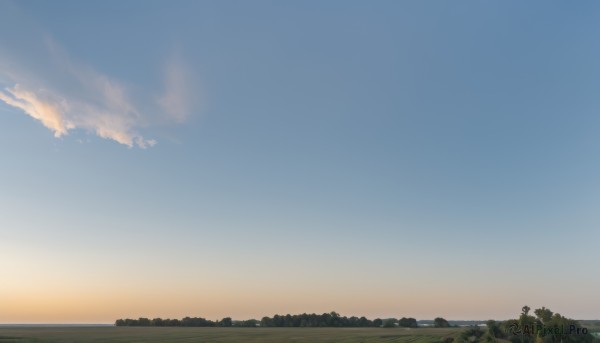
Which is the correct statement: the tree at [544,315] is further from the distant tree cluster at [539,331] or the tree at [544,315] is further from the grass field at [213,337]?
the grass field at [213,337]

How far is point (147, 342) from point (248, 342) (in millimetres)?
21756

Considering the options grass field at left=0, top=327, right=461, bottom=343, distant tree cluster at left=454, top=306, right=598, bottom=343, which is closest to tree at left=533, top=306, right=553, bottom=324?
distant tree cluster at left=454, top=306, right=598, bottom=343

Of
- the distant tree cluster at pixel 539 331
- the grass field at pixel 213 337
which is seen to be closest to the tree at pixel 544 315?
the distant tree cluster at pixel 539 331

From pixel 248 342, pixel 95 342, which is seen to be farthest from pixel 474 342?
pixel 95 342

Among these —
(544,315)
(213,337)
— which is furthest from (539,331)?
(213,337)

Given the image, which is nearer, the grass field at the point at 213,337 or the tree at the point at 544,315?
the tree at the point at 544,315

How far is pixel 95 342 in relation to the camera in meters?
93.5

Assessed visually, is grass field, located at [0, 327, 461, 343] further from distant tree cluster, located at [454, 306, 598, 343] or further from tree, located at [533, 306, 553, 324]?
tree, located at [533, 306, 553, 324]

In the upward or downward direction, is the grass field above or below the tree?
below

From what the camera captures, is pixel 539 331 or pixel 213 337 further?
pixel 213 337

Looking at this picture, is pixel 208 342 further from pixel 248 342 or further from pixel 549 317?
pixel 549 317

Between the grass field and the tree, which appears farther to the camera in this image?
the grass field

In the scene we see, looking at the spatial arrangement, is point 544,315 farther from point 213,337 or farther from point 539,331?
point 213,337

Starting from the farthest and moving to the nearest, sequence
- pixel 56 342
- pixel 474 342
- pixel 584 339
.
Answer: pixel 56 342
pixel 474 342
pixel 584 339
